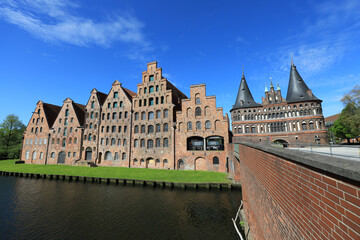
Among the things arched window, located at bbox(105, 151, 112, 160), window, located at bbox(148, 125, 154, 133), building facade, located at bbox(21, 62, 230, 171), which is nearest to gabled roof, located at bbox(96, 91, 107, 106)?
building facade, located at bbox(21, 62, 230, 171)

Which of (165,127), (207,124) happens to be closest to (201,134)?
(207,124)

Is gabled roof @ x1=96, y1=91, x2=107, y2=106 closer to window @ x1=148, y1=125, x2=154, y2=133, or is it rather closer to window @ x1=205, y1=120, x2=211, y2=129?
window @ x1=148, y1=125, x2=154, y2=133

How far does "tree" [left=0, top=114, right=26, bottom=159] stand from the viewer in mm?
46500

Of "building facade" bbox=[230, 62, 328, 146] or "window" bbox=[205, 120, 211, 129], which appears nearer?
"window" bbox=[205, 120, 211, 129]

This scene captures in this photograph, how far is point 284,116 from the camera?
37094 mm

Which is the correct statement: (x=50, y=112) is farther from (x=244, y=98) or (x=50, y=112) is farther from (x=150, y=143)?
(x=244, y=98)

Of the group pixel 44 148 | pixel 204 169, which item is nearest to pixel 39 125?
pixel 44 148

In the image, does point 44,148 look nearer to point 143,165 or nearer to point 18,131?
point 18,131

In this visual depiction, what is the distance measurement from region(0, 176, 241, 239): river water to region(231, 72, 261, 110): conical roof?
28.0 metres

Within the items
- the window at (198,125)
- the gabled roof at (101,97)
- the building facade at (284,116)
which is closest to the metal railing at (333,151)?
the window at (198,125)

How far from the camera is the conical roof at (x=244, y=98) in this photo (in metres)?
40.9

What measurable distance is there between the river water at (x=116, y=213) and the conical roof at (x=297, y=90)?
1227 inches

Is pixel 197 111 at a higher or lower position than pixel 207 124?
higher

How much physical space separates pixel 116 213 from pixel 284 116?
39656 millimetres
